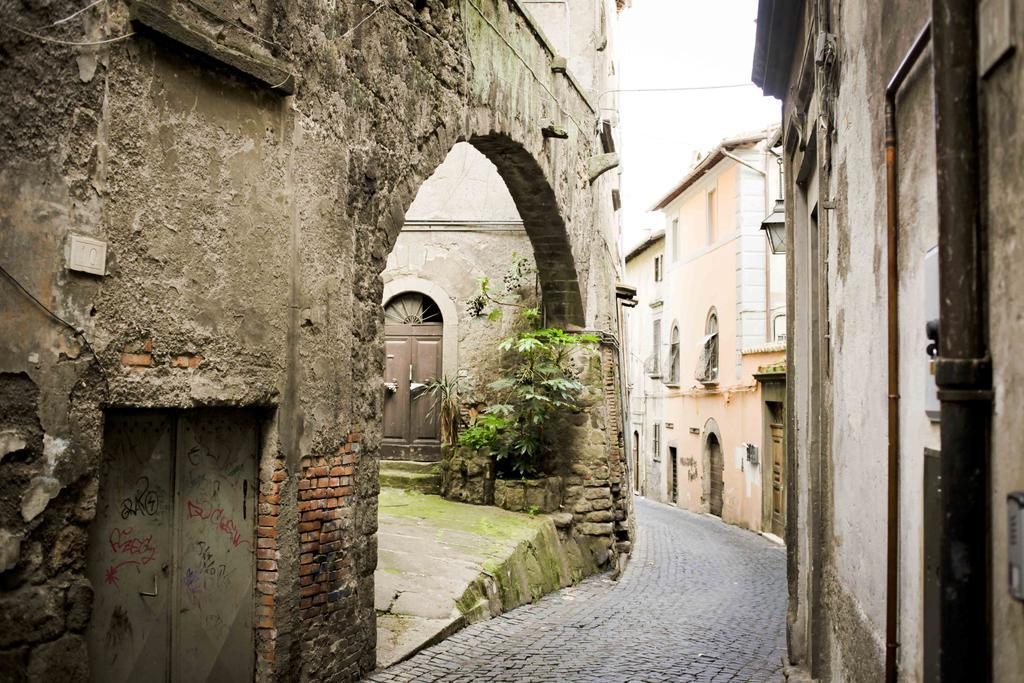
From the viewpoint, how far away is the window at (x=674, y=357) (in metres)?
25.7

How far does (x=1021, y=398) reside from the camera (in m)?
2.13

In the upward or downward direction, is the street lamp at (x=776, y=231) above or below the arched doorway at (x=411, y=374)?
above

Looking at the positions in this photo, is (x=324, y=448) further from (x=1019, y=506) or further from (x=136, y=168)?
(x=1019, y=506)

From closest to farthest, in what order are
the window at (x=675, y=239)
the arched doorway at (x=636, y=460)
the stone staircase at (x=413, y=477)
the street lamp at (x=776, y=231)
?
the street lamp at (x=776, y=231) < the stone staircase at (x=413, y=477) < the window at (x=675, y=239) < the arched doorway at (x=636, y=460)

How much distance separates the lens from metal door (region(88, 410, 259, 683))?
4.59 m

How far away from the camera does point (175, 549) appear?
16.2 feet

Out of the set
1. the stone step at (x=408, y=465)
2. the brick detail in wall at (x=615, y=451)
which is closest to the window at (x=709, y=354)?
the brick detail in wall at (x=615, y=451)

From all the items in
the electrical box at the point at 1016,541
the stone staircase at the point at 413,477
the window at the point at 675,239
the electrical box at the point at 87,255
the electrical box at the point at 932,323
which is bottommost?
the stone staircase at the point at 413,477

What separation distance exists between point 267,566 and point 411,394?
755 cm

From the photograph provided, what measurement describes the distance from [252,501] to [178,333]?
1140 mm

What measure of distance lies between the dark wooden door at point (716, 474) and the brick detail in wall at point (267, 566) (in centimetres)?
1702

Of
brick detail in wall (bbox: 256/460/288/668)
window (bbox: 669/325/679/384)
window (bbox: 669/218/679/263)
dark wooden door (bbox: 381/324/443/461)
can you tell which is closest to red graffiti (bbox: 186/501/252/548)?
Answer: brick detail in wall (bbox: 256/460/288/668)

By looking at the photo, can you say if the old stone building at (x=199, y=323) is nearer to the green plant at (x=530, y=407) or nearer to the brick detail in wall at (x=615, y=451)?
the green plant at (x=530, y=407)

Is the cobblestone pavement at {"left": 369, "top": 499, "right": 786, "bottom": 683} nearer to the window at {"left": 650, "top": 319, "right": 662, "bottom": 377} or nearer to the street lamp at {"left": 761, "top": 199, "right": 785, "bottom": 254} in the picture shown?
the street lamp at {"left": 761, "top": 199, "right": 785, "bottom": 254}
